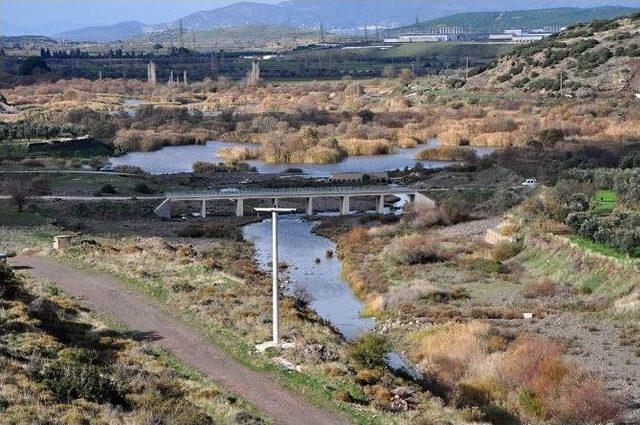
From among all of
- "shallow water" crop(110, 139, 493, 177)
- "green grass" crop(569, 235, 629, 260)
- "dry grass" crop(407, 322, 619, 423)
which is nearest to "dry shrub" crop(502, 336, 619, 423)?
"dry grass" crop(407, 322, 619, 423)

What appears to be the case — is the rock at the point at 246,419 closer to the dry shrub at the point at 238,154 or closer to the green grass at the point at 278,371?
the green grass at the point at 278,371

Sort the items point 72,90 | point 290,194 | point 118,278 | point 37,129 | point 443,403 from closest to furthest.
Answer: point 443,403 < point 118,278 < point 290,194 < point 37,129 < point 72,90

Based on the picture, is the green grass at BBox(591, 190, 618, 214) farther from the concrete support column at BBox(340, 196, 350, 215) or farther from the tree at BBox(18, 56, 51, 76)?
the tree at BBox(18, 56, 51, 76)

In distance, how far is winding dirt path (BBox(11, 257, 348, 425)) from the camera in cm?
2017

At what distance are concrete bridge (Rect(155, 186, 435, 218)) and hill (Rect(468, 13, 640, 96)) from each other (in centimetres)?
4695

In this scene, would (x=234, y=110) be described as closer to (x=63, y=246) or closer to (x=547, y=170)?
(x=547, y=170)

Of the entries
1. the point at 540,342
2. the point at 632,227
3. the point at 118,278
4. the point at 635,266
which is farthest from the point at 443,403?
the point at 632,227

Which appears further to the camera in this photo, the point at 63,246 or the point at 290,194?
the point at 290,194

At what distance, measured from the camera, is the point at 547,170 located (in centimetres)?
6262

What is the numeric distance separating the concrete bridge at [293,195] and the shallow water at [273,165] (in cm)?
1267

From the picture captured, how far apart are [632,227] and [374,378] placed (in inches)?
731

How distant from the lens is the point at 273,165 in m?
76.4

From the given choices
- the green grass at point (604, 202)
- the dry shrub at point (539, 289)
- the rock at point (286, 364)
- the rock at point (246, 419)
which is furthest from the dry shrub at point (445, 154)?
the rock at point (246, 419)

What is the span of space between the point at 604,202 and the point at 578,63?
61.8 m
